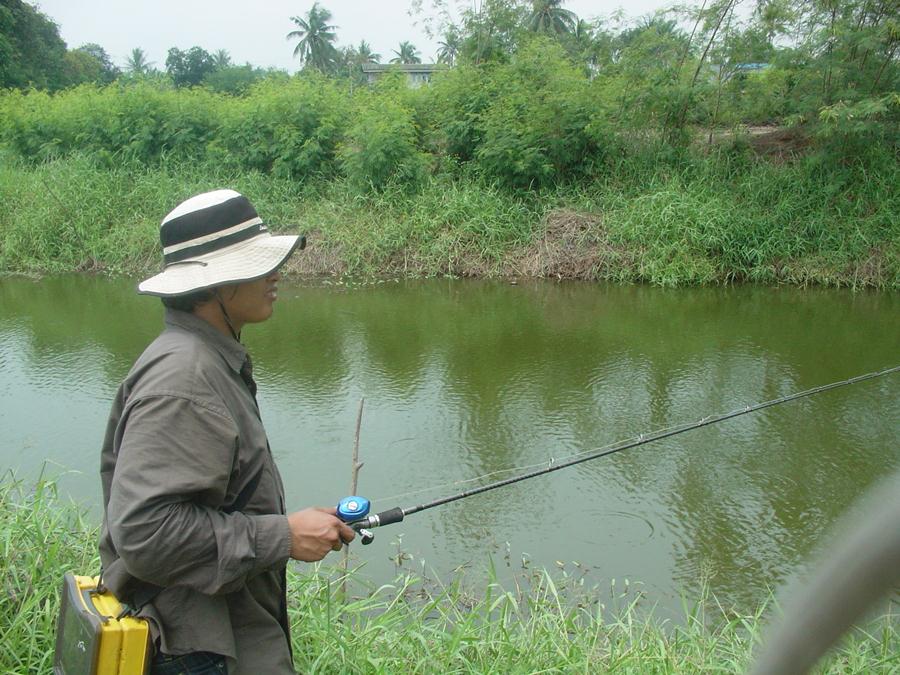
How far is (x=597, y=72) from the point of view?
11.9m

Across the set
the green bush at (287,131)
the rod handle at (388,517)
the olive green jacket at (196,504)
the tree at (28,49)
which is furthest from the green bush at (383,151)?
the tree at (28,49)

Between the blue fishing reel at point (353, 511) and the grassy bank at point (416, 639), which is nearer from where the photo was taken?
the blue fishing reel at point (353, 511)

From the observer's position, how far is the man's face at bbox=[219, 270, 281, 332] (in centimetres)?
140

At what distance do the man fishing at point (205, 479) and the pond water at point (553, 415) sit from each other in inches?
82.2

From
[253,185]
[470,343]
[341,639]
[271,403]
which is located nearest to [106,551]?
[341,639]

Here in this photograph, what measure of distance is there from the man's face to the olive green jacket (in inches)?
2.5

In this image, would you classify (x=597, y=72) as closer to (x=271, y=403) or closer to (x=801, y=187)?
(x=801, y=187)

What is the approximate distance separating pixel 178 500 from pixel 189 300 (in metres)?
0.36

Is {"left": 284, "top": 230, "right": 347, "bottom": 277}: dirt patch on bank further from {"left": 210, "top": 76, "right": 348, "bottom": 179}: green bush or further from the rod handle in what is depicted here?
the rod handle

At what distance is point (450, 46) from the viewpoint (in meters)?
13.6

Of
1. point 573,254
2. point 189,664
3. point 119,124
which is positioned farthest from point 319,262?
point 189,664

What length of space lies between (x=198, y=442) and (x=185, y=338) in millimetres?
198

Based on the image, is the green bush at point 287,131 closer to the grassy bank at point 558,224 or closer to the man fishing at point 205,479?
the grassy bank at point 558,224

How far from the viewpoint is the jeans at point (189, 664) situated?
128cm
